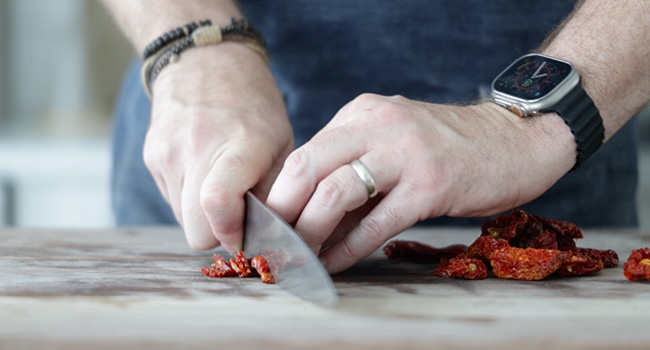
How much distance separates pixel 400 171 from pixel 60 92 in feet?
13.3

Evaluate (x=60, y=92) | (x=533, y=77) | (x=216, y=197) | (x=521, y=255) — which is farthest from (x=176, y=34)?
(x=60, y=92)

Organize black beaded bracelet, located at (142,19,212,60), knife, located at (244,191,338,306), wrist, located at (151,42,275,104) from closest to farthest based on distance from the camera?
knife, located at (244,191,338,306) < wrist, located at (151,42,275,104) < black beaded bracelet, located at (142,19,212,60)

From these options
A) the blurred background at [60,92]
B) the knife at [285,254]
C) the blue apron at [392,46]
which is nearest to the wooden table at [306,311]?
the knife at [285,254]

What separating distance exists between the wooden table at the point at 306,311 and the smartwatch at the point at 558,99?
0.25 metres

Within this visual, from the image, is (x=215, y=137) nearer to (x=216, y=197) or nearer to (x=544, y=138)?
(x=216, y=197)

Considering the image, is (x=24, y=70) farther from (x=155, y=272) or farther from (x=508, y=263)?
(x=508, y=263)

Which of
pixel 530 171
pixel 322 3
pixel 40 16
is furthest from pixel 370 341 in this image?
pixel 40 16

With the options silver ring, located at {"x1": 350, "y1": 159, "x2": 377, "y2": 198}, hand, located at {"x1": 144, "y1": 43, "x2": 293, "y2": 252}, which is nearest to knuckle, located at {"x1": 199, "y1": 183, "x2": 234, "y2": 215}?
hand, located at {"x1": 144, "y1": 43, "x2": 293, "y2": 252}

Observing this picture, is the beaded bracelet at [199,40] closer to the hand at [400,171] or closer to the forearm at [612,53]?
the hand at [400,171]

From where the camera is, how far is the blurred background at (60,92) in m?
4.17

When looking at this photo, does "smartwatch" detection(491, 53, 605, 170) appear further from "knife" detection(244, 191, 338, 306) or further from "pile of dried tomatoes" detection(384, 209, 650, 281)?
"knife" detection(244, 191, 338, 306)

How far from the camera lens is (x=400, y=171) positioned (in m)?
1.09

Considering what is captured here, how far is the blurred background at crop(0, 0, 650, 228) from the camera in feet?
13.7

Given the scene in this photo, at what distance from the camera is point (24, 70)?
4629mm
